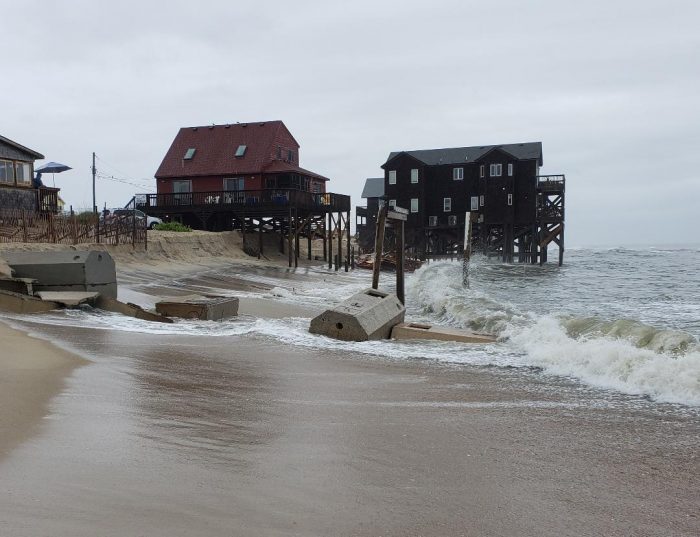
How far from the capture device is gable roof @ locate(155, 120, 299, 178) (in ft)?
153

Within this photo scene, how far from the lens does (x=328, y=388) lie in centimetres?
647

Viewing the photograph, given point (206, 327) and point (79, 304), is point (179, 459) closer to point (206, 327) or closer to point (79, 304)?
point (206, 327)

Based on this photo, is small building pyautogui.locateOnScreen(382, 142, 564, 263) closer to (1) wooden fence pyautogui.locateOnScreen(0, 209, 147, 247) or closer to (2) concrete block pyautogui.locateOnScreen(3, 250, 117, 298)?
(1) wooden fence pyautogui.locateOnScreen(0, 209, 147, 247)

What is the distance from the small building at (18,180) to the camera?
95.2 ft

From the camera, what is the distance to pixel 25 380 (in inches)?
223

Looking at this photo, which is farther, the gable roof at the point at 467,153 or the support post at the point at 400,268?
the gable roof at the point at 467,153

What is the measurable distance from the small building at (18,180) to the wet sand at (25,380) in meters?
23.7

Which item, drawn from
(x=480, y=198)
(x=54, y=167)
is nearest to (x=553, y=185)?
(x=480, y=198)

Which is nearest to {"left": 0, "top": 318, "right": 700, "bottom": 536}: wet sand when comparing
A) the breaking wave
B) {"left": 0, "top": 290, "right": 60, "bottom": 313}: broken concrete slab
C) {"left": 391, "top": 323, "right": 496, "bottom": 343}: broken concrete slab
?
the breaking wave

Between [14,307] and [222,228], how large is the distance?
32035 millimetres

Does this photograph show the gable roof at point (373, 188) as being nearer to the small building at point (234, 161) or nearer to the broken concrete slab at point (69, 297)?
the small building at point (234, 161)

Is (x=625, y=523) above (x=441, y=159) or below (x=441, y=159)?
below

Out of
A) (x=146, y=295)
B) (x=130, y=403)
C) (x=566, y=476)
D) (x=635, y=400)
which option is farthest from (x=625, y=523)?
(x=146, y=295)

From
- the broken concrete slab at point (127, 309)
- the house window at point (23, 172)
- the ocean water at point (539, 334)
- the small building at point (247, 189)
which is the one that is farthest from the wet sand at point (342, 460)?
the small building at point (247, 189)
